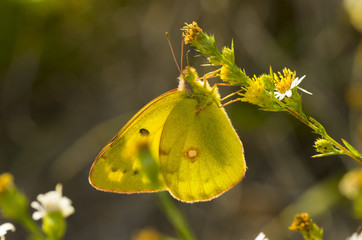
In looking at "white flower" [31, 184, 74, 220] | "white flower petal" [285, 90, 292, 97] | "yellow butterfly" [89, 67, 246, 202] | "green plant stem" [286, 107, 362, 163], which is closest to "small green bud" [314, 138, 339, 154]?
"green plant stem" [286, 107, 362, 163]

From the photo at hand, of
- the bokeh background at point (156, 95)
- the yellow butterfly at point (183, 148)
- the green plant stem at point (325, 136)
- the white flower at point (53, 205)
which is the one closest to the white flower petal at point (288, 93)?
the green plant stem at point (325, 136)

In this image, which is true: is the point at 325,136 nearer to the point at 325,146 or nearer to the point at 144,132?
the point at 325,146

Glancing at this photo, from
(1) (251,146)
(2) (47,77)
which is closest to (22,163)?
(2) (47,77)

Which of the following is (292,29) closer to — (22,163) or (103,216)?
(103,216)

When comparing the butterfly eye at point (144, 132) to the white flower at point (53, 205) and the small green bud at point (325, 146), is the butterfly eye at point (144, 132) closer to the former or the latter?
the white flower at point (53, 205)

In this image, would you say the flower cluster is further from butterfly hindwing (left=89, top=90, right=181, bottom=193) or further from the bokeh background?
the bokeh background

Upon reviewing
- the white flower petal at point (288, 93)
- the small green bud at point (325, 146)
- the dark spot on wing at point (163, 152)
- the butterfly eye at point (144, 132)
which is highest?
the butterfly eye at point (144, 132)

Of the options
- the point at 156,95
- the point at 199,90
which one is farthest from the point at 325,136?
the point at 156,95
